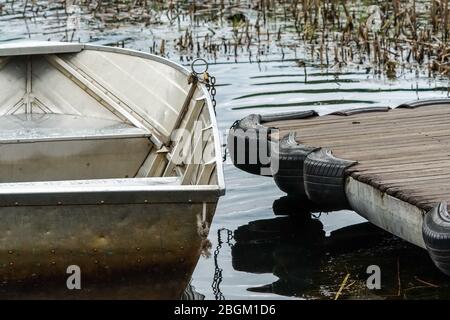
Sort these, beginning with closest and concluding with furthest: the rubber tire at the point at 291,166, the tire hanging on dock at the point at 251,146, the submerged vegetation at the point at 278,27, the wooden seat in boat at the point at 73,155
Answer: the rubber tire at the point at 291,166 < the wooden seat in boat at the point at 73,155 < the tire hanging on dock at the point at 251,146 < the submerged vegetation at the point at 278,27

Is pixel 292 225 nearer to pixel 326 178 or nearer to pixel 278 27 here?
pixel 326 178

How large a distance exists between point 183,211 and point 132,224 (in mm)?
289

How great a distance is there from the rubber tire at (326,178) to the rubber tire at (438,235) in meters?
1.22

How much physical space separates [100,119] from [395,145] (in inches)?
114

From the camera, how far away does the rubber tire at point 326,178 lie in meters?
7.57

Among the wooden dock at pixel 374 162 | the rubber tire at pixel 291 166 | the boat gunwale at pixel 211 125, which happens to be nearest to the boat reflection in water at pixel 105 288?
the boat gunwale at pixel 211 125

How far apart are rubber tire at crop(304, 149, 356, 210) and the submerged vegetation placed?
5.48m

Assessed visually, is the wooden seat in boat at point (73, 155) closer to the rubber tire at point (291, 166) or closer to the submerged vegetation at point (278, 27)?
the rubber tire at point (291, 166)

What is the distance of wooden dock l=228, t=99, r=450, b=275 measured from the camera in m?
6.75

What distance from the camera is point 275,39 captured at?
612 inches

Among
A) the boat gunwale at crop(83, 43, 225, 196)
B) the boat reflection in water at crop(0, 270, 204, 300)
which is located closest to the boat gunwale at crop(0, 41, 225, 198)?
the boat gunwale at crop(83, 43, 225, 196)

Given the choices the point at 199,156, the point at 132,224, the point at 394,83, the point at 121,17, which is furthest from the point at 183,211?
the point at 121,17

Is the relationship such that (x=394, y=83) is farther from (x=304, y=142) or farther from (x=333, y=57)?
(x=304, y=142)

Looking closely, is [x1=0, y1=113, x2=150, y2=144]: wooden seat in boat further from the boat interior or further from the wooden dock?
the wooden dock
